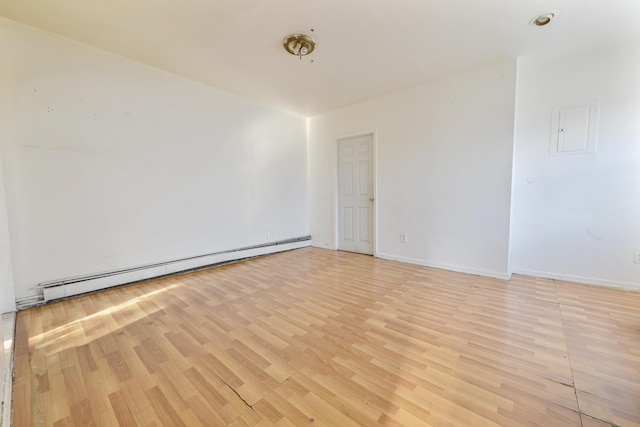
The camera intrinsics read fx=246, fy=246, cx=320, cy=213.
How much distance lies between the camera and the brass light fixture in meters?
2.32

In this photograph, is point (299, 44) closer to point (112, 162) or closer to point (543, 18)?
point (543, 18)

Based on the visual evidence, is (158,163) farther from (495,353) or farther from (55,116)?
(495,353)

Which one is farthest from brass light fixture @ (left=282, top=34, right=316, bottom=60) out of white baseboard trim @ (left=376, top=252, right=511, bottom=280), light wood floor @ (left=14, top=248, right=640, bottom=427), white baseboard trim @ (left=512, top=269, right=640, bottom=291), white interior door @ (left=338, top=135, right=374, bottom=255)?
white baseboard trim @ (left=512, top=269, right=640, bottom=291)

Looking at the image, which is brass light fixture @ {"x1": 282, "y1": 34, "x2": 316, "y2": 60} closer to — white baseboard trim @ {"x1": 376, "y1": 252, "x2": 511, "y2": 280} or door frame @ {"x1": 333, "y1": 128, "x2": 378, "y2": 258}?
door frame @ {"x1": 333, "y1": 128, "x2": 378, "y2": 258}

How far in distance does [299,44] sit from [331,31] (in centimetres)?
34

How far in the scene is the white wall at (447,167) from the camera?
2918mm

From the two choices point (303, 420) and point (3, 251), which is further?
point (3, 251)

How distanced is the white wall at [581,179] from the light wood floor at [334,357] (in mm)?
392

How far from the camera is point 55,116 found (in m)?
2.38

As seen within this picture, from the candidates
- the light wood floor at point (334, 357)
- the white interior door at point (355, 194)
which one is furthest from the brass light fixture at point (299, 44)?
the light wood floor at point (334, 357)

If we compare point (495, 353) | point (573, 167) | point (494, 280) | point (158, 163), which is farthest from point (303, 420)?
point (573, 167)

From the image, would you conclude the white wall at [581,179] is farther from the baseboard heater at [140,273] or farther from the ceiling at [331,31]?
the baseboard heater at [140,273]

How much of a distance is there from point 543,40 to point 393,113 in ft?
5.58

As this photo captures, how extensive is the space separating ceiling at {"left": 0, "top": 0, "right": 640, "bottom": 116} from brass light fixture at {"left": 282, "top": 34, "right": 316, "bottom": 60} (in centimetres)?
6
